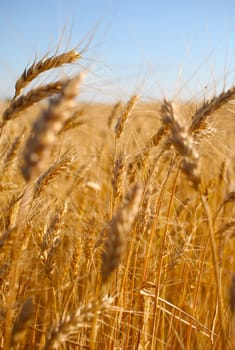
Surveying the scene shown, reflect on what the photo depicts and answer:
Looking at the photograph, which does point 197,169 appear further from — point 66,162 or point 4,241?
point 66,162

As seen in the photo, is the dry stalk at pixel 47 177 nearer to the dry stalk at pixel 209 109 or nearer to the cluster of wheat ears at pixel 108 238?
the cluster of wheat ears at pixel 108 238

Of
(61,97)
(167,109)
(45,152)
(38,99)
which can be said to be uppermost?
(38,99)

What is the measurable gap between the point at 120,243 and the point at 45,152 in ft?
0.92

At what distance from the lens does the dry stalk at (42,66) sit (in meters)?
1.86

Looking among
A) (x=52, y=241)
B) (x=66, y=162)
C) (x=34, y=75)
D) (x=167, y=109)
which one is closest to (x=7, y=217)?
(x=52, y=241)

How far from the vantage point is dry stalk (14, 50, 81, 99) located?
1857mm

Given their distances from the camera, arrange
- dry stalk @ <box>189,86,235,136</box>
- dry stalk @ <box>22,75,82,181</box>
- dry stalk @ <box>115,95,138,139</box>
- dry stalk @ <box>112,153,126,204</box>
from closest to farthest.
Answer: dry stalk @ <box>22,75,82,181</box>
dry stalk @ <box>189,86,235,136</box>
dry stalk @ <box>112,153,126,204</box>
dry stalk @ <box>115,95,138,139</box>

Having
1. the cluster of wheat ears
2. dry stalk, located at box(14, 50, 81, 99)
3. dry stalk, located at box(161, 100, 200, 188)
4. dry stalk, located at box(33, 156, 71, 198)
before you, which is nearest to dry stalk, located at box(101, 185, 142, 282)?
the cluster of wheat ears

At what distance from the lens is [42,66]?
6.13 feet

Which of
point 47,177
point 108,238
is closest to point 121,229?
point 108,238

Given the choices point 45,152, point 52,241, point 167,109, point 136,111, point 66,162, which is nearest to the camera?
point 45,152

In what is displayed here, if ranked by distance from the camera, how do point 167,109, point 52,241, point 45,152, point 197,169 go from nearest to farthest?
point 45,152, point 197,169, point 167,109, point 52,241

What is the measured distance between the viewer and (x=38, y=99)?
174cm

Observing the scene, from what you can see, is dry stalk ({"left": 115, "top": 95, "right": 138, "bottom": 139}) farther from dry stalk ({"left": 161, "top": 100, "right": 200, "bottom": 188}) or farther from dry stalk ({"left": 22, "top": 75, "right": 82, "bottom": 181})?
dry stalk ({"left": 22, "top": 75, "right": 82, "bottom": 181})
